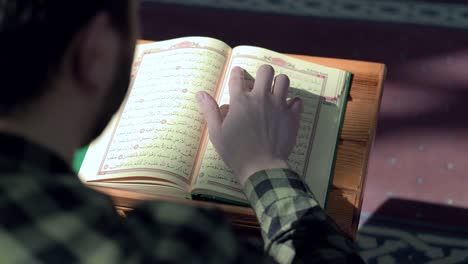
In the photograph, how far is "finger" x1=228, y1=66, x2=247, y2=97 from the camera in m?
1.06

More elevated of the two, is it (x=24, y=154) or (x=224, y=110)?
(x=224, y=110)

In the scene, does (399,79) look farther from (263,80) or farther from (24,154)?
(24,154)

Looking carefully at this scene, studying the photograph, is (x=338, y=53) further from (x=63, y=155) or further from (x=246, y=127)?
(x=63, y=155)

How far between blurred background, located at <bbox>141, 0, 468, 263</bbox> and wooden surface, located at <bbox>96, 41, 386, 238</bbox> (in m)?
0.59

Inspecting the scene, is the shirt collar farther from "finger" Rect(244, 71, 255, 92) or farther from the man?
"finger" Rect(244, 71, 255, 92)

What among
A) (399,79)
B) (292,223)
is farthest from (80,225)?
(399,79)

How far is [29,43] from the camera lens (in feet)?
1.73

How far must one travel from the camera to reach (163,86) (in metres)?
1.15

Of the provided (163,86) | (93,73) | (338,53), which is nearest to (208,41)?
(163,86)

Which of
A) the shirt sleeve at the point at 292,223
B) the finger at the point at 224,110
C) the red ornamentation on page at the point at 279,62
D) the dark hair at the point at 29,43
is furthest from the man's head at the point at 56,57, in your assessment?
the red ornamentation on page at the point at 279,62

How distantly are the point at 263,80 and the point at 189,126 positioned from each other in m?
0.13

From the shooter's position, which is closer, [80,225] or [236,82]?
[80,225]

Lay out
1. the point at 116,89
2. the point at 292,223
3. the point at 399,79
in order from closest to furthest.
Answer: the point at 116,89
the point at 292,223
the point at 399,79

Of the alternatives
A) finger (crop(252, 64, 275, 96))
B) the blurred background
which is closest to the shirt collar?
finger (crop(252, 64, 275, 96))
